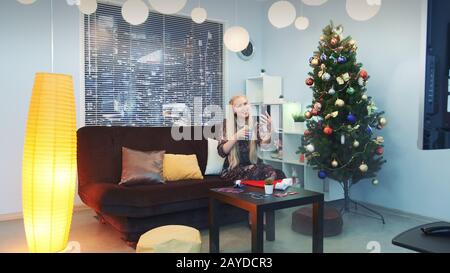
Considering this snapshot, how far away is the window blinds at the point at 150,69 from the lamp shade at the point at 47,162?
1.60 m

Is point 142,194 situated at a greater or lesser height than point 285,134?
lesser

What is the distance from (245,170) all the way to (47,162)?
159 cm

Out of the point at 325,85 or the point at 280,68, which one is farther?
the point at 280,68

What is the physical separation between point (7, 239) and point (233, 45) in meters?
3.07

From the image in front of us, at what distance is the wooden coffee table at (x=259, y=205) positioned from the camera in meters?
1.95

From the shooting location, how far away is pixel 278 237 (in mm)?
2779

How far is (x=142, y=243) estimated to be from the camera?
2.00 m

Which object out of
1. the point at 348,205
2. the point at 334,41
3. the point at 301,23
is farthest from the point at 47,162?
the point at 301,23

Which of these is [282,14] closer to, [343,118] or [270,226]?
[343,118]

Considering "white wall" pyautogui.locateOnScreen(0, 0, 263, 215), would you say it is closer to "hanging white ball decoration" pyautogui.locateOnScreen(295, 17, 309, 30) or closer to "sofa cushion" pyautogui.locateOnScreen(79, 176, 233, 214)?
"sofa cushion" pyautogui.locateOnScreen(79, 176, 233, 214)

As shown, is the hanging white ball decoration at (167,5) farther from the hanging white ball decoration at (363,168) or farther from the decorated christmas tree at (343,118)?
the hanging white ball decoration at (363,168)

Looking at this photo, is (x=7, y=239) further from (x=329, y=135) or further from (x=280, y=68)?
(x=280, y=68)
